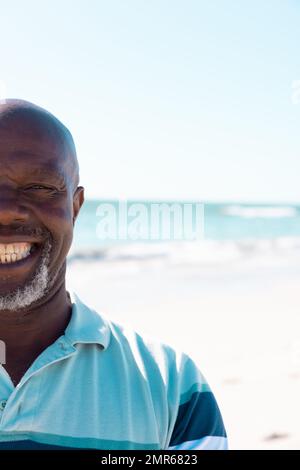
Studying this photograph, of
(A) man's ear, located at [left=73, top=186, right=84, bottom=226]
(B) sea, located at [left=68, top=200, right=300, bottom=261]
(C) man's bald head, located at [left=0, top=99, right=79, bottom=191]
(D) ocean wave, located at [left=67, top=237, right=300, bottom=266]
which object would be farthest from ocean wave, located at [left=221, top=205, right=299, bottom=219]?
(C) man's bald head, located at [left=0, top=99, right=79, bottom=191]

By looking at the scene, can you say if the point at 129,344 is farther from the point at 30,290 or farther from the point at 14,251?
the point at 14,251

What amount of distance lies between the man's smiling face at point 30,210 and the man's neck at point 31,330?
0.05 meters

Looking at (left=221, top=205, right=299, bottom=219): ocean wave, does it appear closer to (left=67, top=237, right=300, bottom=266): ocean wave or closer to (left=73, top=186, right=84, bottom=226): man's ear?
(left=67, top=237, right=300, bottom=266): ocean wave

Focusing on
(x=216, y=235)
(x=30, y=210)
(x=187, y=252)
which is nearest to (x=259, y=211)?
(x=216, y=235)

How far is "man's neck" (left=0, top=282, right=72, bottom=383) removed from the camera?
2.06m

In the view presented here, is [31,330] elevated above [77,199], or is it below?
below

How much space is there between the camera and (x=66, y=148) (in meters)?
2.19

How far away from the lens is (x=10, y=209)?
1980 mm

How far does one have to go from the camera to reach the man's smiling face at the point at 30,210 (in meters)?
2.02

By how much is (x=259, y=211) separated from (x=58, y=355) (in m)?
42.7

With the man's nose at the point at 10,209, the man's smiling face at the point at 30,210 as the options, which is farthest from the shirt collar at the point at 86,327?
the man's nose at the point at 10,209

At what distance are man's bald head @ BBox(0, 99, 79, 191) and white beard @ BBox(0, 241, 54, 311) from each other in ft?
1.06

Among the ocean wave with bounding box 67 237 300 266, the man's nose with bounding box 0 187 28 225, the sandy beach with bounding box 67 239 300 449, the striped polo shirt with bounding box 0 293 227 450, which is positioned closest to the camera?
the striped polo shirt with bounding box 0 293 227 450
